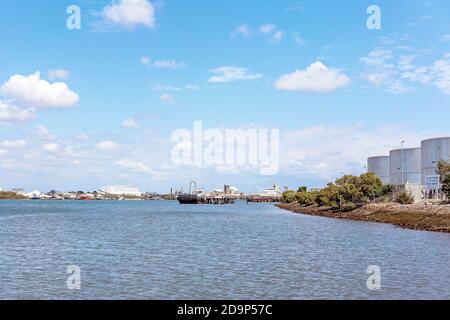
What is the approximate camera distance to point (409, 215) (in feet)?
327

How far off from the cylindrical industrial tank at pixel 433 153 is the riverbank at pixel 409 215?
30.1 m

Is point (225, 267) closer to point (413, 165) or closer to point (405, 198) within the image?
point (405, 198)

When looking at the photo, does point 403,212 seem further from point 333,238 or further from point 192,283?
point 192,283

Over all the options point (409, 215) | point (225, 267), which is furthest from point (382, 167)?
point (225, 267)

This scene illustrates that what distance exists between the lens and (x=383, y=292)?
104ft

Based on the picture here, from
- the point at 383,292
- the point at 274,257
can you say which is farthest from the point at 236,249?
the point at 383,292

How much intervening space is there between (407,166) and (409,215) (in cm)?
7279

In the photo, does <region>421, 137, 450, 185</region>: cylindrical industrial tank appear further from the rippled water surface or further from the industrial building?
the rippled water surface

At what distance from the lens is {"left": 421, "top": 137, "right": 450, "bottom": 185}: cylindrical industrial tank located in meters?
144

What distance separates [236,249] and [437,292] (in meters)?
27.3

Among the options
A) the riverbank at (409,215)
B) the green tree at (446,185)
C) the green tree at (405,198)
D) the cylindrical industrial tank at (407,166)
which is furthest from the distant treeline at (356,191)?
the green tree at (446,185)

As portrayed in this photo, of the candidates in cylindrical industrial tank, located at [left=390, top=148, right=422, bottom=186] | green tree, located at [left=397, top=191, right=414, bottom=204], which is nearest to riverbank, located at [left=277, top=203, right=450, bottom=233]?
green tree, located at [left=397, top=191, right=414, bottom=204]
